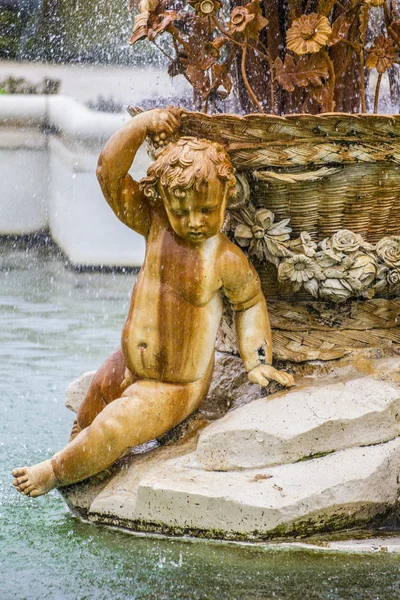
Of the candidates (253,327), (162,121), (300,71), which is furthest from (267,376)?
(300,71)

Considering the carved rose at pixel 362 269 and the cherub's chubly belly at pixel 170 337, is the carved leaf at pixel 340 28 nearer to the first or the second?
the carved rose at pixel 362 269

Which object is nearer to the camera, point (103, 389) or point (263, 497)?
point (263, 497)

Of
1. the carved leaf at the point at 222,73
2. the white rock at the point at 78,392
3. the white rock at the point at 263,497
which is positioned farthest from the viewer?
the white rock at the point at 78,392

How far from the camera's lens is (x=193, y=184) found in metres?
2.50

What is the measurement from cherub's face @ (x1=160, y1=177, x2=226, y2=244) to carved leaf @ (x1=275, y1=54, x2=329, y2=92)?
1.36 feet

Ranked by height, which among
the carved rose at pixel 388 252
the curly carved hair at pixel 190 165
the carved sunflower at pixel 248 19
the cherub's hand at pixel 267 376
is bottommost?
the cherub's hand at pixel 267 376

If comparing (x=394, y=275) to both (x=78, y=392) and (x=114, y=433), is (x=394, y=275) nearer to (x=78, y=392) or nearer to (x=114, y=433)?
(x=114, y=433)

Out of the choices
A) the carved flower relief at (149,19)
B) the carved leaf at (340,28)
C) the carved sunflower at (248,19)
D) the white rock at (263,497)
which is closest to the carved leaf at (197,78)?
the carved flower relief at (149,19)

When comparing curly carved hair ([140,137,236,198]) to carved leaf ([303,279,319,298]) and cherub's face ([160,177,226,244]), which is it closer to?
cherub's face ([160,177,226,244])

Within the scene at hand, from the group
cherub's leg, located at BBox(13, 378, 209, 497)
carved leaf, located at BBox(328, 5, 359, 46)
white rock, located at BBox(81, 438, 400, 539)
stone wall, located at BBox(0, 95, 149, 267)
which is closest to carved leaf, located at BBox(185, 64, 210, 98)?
carved leaf, located at BBox(328, 5, 359, 46)

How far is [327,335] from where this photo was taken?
2.95m

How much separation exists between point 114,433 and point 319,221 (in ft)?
2.63

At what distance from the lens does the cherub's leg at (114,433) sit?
263 centimetres

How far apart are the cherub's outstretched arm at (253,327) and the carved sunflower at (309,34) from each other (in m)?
0.57
